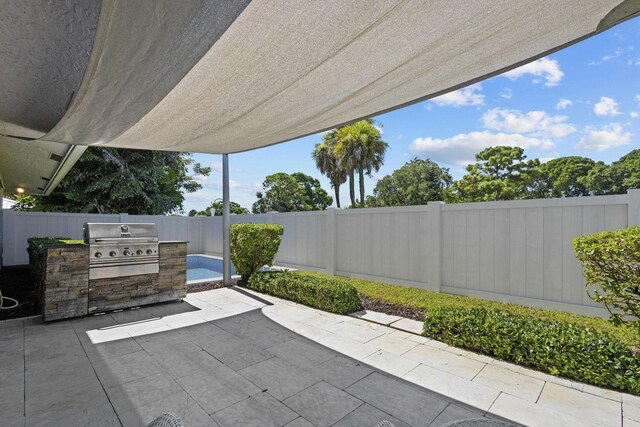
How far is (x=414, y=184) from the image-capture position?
95.3 ft

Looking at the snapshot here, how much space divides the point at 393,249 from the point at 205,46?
18.1 feet

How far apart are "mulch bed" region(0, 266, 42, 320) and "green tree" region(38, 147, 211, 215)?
5.25 meters

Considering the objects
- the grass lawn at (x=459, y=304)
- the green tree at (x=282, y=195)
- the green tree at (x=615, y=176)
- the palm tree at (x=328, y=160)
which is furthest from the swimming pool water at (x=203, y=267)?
the green tree at (x=615, y=176)

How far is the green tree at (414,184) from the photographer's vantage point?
28.6 m

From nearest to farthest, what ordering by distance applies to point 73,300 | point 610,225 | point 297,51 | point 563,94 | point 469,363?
point 297,51 → point 469,363 → point 610,225 → point 73,300 → point 563,94

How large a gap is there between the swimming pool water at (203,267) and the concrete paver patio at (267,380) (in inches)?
223

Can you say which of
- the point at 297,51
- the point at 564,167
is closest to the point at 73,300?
the point at 297,51

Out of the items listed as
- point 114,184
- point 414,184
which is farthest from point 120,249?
point 414,184

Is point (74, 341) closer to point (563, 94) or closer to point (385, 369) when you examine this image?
point (385, 369)

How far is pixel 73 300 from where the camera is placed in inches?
185

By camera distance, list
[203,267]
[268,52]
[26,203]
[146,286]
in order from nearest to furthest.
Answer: [268,52], [146,286], [203,267], [26,203]

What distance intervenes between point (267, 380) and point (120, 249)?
3617mm

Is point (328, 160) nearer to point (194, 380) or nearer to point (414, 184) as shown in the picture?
point (414, 184)

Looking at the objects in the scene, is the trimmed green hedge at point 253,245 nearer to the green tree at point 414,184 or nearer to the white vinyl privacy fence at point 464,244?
the white vinyl privacy fence at point 464,244
